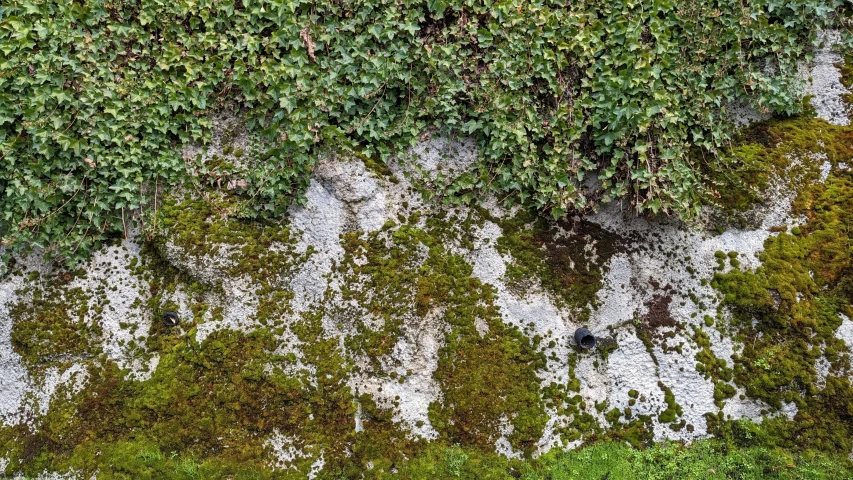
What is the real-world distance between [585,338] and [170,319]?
373 cm

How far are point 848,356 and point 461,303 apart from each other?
3.40 meters

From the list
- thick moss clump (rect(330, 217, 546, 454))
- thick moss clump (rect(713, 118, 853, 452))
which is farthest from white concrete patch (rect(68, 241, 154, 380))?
thick moss clump (rect(713, 118, 853, 452))

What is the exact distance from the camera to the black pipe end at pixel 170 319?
416 cm

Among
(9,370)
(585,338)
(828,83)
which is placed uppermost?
(828,83)

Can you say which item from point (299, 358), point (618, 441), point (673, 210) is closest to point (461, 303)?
point (299, 358)

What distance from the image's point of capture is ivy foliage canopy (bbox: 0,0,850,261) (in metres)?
4.14

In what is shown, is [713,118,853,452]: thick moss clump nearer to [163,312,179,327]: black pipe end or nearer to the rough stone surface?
the rough stone surface

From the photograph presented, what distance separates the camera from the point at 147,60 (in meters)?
4.27

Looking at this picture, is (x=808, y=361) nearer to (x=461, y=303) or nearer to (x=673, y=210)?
(x=673, y=210)

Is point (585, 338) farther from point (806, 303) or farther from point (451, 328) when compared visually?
point (806, 303)

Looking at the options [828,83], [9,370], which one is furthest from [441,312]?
[828,83]

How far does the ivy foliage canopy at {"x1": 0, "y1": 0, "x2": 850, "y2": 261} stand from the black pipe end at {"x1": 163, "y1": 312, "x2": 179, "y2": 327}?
0.98 meters

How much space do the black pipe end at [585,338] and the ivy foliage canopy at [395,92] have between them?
117cm

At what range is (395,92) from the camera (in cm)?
445
